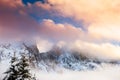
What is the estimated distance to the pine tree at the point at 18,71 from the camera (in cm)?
3949

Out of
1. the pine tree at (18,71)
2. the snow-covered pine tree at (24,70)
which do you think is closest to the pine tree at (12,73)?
the pine tree at (18,71)

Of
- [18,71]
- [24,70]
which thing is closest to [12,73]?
[18,71]

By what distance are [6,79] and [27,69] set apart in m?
2.52

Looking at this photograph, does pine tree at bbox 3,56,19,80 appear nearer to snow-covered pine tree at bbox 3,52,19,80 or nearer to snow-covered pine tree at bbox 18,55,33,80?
snow-covered pine tree at bbox 3,52,19,80

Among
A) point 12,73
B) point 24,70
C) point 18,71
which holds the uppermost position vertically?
point 24,70

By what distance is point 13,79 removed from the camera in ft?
129

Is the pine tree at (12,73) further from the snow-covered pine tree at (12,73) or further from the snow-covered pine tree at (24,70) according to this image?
the snow-covered pine tree at (24,70)

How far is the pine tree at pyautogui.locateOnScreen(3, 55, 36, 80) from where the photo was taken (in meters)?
39.5

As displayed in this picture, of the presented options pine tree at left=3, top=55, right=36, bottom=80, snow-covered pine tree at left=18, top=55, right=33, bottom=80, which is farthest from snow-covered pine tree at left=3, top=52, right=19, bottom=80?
snow-covered pine tree at left=18, top=55, right=33, bottom=80

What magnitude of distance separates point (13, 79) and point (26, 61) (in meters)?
2.67

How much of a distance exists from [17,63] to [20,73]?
44.9 inches

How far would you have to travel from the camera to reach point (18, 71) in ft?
131

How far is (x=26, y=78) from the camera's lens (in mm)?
39750

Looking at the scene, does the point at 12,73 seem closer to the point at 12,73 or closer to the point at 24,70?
the point at 12,73
